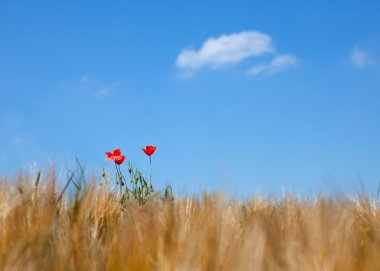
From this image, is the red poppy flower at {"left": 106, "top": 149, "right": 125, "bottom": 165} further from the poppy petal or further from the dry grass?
the dry grass

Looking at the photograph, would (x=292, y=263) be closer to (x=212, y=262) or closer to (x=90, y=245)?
(x=212, y=262)

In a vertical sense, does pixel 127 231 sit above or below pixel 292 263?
above

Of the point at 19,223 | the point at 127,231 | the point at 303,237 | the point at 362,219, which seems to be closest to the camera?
the point at 303,237

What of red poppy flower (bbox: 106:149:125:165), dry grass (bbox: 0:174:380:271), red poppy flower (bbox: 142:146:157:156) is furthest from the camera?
red poppy flower (bbox: 142:146:157:156)

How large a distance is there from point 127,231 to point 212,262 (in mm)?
528

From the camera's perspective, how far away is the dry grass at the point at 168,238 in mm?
2053

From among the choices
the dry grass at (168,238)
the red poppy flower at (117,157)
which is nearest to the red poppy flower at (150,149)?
the red poppy flower at (117,157)

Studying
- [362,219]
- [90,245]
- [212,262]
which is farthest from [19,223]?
[362,219]

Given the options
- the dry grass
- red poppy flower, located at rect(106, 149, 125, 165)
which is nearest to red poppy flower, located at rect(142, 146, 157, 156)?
red poppy flower, located at rect(106, 149, 125, 165)

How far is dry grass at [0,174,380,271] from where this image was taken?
2.05 metres

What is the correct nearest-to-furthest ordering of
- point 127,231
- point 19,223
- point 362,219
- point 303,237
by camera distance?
point 303,237
point 19,223
point 127,231
point 362,219

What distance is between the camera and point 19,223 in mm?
2328

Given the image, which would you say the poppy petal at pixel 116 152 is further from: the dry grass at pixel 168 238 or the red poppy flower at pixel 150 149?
the dry grass at pixel 168 238

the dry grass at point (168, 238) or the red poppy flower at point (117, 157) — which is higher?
the red poppy flower at point (117, 157)
